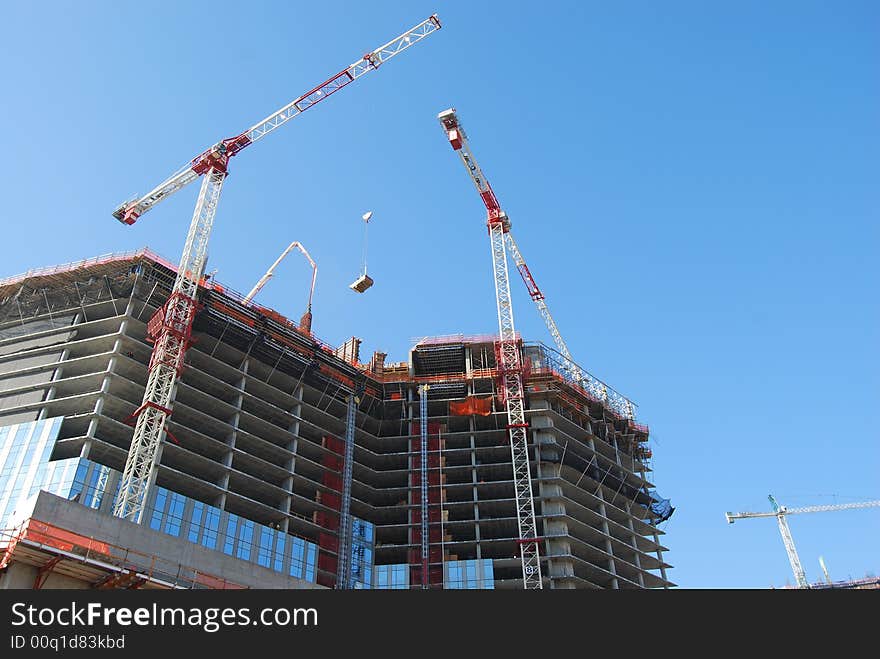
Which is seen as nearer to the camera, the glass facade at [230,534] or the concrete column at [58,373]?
the glass facade at [230,534]

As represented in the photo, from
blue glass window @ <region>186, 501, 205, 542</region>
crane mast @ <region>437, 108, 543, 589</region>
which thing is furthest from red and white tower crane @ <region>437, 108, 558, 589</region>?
blue glass window @ <region>186, 501, 205, 542</region>

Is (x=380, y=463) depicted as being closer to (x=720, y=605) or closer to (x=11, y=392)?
(x=11, y=392)


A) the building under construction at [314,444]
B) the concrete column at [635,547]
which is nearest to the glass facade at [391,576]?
the building under construction at [314,444]

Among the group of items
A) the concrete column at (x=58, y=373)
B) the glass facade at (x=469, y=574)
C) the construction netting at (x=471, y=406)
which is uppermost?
the construction netting at (x=471, y=406)

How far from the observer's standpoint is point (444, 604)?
20562 mm

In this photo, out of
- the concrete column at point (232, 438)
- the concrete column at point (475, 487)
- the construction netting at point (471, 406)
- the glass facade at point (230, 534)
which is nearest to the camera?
the glass facade at point (230, 534)

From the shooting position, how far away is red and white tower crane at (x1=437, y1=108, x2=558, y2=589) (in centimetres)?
8056

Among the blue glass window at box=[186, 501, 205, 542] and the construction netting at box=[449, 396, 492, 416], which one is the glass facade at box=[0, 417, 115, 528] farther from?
the construction netting at box=[449, 396, 492, 416]

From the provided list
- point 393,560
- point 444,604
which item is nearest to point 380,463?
point 393,560

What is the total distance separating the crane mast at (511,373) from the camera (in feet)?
264

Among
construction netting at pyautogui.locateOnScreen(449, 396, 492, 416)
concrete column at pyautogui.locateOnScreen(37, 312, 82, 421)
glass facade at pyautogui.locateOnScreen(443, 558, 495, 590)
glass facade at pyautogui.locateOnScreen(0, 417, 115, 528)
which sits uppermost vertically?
construction netting at pyautogui.locateOnScreen(449, 396, 492, 416)

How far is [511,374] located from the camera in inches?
3590

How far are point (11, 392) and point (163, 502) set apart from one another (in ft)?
62.1

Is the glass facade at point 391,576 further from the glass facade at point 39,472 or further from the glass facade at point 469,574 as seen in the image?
the glass facade at point 39,472
